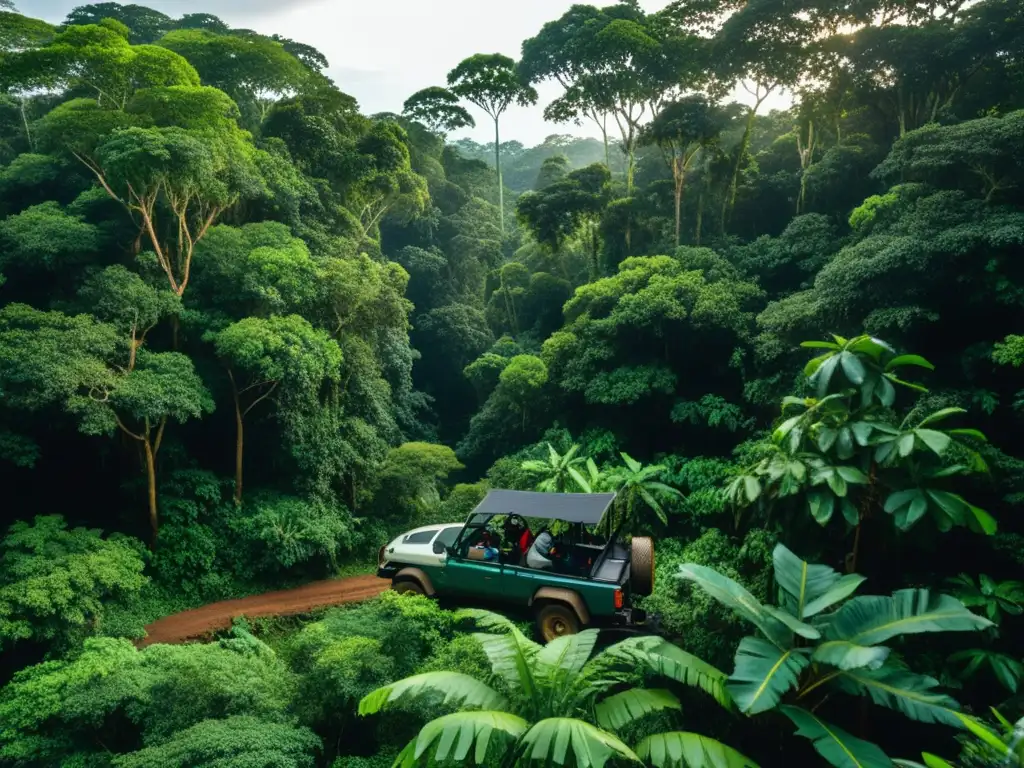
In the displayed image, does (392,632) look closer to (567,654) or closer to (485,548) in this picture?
(485,548)

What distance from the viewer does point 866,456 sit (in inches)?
295

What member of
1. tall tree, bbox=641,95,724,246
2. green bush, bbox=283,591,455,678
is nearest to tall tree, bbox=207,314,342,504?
green bush, bbox=283,591,455,678

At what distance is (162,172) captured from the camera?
1346cm

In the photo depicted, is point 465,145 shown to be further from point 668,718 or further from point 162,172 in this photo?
point 668,718

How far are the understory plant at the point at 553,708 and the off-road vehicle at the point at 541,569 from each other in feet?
5.90

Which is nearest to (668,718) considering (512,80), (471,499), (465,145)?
(471,499)

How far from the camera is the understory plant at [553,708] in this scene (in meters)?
5.01

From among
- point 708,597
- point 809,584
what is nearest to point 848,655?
point 809,584

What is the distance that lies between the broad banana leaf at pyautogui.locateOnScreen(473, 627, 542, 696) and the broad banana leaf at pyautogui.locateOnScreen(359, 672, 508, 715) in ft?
0.71

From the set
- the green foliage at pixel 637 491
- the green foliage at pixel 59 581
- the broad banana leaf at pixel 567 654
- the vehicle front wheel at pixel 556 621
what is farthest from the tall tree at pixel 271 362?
the broad banana leaf at pixel 567 654

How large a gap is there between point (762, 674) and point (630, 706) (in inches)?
50.5

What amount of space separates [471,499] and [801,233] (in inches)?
475

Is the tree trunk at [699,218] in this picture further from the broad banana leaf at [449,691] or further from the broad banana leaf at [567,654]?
the broad banana leaf at [449,691]

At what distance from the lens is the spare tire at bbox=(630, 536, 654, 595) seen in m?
8.70
